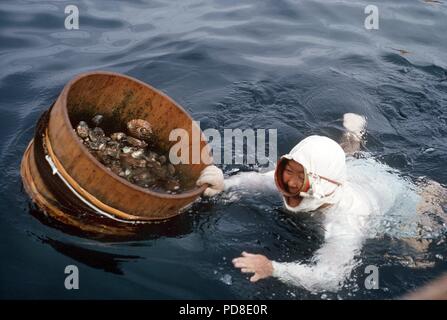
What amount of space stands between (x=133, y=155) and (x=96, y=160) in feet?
2.68

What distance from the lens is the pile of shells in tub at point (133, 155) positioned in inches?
144

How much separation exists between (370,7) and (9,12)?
7.73 meters

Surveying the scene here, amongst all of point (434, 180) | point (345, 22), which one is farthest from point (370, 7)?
point (434, 180)

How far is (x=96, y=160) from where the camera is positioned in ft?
9.78

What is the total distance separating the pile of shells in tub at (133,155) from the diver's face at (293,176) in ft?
2.95

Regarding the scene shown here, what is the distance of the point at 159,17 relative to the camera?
30.1 feet
